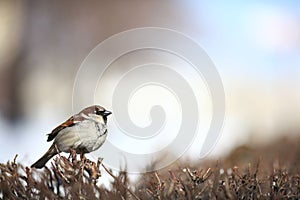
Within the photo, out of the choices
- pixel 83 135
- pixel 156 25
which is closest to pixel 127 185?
pixel 83 135

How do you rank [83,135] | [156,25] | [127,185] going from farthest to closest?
[156,25] < [83,135] < [127,185]

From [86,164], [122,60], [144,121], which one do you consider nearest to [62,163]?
[86,164]

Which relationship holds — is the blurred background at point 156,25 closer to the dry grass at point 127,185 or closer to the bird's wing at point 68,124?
the bird's wing at point 68,124

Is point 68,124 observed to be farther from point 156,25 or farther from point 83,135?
point 156,25

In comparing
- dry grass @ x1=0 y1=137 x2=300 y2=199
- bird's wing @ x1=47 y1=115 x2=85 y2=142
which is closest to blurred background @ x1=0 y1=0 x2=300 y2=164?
bird's wing @ x1=47 y1=115 x2=85 y2=142

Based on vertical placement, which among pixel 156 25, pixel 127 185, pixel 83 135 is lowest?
pixel 127 185

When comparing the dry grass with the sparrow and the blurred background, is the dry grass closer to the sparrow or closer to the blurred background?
the sparrow

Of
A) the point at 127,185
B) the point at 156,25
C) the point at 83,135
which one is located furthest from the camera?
the point at 156,25
